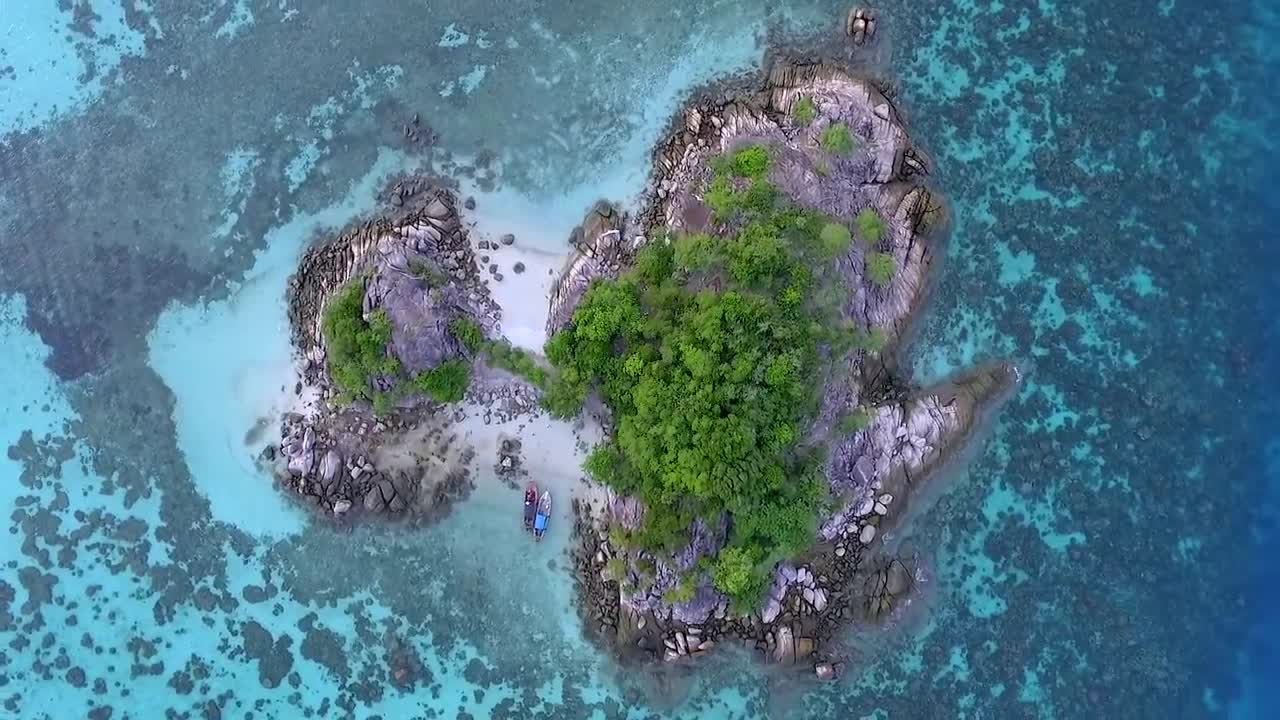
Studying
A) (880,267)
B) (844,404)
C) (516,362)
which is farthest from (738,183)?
(516,362)

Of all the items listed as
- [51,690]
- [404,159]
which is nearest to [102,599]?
[51,690]

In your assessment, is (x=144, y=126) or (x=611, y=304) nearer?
(x=611, y=304)

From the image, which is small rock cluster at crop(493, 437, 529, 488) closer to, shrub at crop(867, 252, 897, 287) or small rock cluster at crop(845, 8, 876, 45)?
shrub at crop(867, 252, 897, 287)

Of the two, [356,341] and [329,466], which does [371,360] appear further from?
[329,466]

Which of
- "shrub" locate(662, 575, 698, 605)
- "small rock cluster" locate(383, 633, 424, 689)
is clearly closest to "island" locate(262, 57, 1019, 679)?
"shrub" locate(662, 575, 698, 605)

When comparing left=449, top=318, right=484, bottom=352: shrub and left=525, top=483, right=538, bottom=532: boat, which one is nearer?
left=449, top=318, right=484, bottom=352: shrub

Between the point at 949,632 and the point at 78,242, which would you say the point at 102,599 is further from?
the point at 949,632
